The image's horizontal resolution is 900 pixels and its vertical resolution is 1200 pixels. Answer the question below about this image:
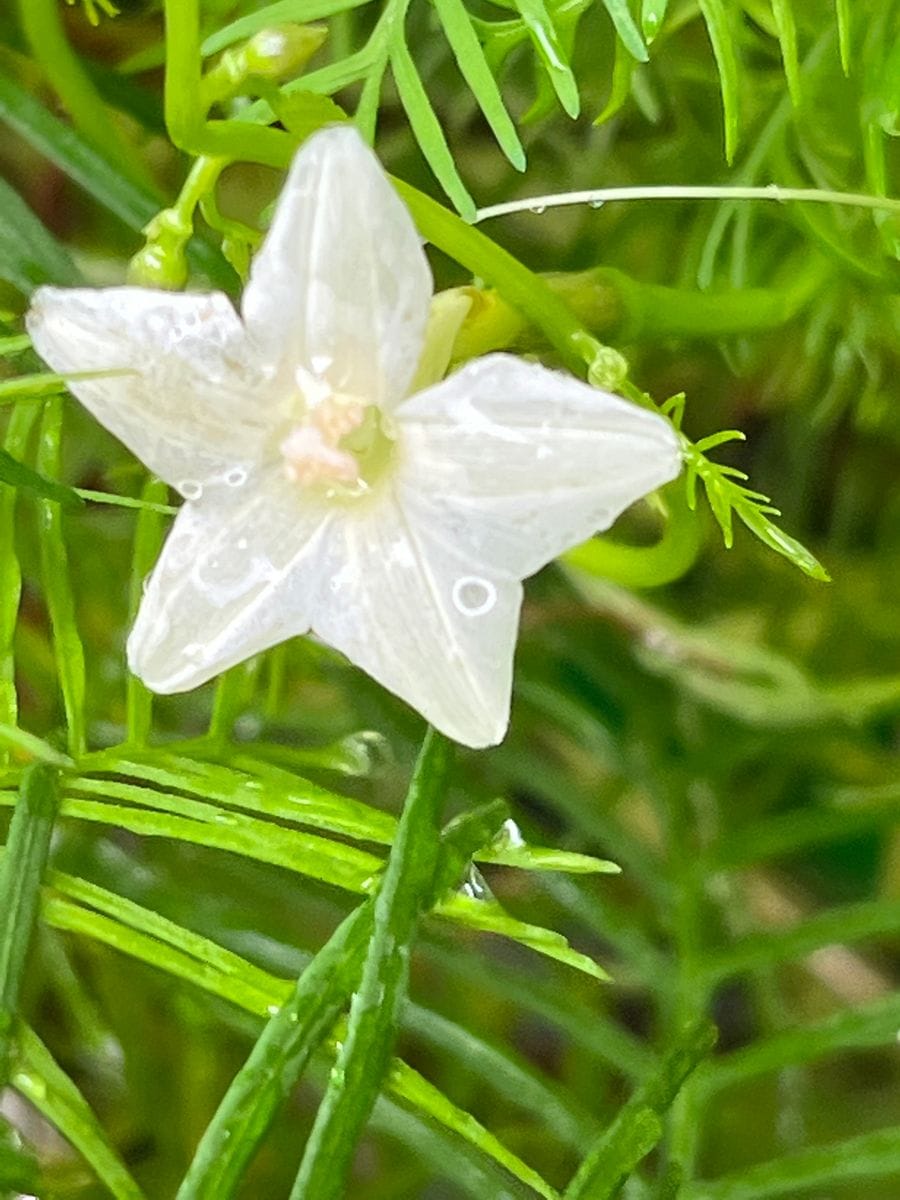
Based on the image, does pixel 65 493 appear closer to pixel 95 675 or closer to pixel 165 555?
pixel 165 555

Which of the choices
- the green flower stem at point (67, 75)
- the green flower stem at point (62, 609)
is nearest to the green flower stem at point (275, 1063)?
the green flower stem at point (62, 609)

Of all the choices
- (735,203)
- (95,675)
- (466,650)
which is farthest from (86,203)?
(466,650)

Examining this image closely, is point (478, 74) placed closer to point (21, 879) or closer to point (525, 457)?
point (525, 457)

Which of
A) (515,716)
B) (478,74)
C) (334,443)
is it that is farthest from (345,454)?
(515,716)

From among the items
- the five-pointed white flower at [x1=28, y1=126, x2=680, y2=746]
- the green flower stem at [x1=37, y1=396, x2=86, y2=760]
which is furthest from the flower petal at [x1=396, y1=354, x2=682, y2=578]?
the green flower stem at [x1=37, y1=396, x2=86, y2=760]

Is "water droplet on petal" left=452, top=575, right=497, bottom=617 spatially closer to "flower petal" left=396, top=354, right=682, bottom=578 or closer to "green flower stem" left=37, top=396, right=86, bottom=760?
"flower petal" left=396, top=354, right=682, bottom=578

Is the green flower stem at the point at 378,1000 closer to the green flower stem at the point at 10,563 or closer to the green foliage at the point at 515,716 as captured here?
the green foliage at the point at 515,716

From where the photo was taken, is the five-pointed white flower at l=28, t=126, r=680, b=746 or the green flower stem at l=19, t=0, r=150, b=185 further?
the green flower stem at l=19, t=0, r=150, b=185
